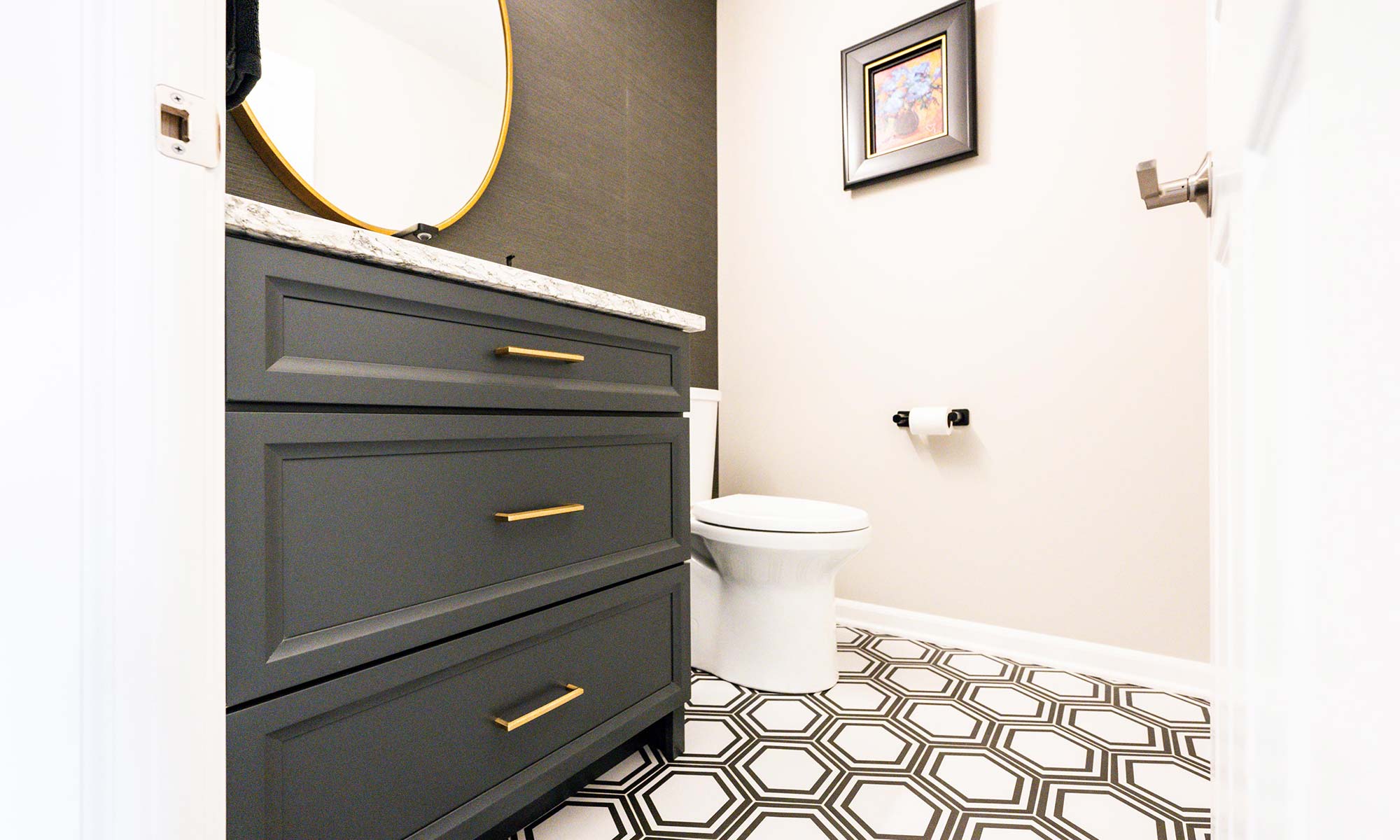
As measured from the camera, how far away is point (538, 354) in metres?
0.94

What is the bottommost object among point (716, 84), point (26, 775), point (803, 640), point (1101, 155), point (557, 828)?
point (557, 828)

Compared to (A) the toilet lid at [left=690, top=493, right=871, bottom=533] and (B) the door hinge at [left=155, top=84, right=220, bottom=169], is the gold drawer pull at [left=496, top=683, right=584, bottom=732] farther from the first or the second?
(B) the door hinge at [left=155, top=84, right=220, bottom=169]

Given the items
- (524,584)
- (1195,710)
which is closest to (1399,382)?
(524,584)

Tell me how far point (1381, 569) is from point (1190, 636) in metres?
1.75

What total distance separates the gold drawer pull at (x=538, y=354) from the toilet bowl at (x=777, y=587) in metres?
0.70

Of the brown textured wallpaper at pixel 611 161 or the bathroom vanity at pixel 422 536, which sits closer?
the bathroom vanity at pixel 422 536

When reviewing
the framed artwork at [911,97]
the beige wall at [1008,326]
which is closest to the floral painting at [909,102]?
the framed artwork at [911,97]

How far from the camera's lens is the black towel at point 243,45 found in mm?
691

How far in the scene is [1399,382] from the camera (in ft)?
0.51

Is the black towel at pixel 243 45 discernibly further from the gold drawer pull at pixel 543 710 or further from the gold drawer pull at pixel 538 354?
the gold drawer pull at pixel 543 710

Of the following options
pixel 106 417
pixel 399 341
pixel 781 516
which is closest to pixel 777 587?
pixel 781 516

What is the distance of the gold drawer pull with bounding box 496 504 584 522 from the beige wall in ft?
4.12

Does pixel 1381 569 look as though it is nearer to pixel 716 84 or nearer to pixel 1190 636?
pixel 1190 636

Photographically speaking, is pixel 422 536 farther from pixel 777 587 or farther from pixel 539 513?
pixel 777 587
